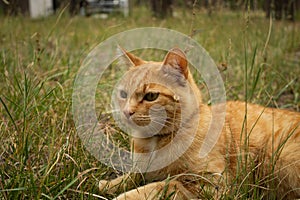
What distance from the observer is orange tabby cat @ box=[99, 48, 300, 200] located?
5.21 feet

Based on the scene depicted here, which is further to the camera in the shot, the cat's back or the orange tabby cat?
the cat's back

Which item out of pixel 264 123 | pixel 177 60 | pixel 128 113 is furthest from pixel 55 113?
pixel 264 123

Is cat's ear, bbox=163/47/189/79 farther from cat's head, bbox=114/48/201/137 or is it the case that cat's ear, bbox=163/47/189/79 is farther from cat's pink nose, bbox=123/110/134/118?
cat's pink nose, bbox=123/110/134/118

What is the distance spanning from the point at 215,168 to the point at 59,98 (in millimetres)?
1010

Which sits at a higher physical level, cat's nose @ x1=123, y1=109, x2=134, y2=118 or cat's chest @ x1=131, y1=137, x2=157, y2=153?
cat's nose @ x1=123, y1=109, x2=134, y2=118

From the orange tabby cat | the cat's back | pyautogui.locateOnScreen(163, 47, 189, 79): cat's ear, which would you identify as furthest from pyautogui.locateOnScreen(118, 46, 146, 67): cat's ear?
the cat's back

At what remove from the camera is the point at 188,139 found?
168cm

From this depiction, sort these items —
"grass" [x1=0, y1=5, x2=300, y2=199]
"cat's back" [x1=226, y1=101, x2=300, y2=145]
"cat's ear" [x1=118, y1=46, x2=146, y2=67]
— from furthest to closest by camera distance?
1. "cat's ear" [x1=118, y1=46, x2=146, y2=67]
2. "cat's back" [x1=226, y1=101, x2=300, y2=145]
3. "grass" [x1=0, y1=5, x2=300, y2=199]

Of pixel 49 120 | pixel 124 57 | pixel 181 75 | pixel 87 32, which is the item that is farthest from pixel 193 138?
pixel 87 32

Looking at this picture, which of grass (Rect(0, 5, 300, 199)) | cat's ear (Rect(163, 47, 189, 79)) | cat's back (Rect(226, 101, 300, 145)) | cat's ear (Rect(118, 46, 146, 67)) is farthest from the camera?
cat's ear (Rect(118, 46, 146, 67))

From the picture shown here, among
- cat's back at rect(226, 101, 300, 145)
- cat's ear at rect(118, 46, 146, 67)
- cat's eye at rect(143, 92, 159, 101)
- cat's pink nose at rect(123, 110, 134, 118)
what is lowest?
cat's back at rect(226, 101, 300, 145)

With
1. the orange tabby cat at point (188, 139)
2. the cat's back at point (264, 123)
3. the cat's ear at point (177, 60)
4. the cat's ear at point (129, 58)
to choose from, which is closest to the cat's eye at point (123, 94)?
the orange tabby cat at point (188, 139)

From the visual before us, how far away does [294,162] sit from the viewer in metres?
1.63

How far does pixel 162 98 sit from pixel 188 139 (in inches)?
8.0
